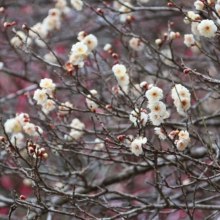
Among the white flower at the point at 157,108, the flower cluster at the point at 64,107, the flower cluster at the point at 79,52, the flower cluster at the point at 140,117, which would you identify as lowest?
the flower cluster at the point at 64,107

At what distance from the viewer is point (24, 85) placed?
26.1 feet

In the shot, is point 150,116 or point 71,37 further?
point 71,37

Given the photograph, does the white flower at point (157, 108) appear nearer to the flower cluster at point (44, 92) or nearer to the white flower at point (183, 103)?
the white flower at point (183, 103)

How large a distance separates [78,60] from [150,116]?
886 millimetres

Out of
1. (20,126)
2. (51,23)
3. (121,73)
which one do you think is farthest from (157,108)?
(51,23)

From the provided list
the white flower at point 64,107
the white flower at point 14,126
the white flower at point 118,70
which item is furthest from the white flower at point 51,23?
the white flower at point 118,70

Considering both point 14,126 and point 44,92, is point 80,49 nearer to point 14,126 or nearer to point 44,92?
point 44,92

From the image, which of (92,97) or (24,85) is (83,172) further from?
(24,85)

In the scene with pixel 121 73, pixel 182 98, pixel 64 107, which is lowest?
pixel 64 107

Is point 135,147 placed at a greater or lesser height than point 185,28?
greater

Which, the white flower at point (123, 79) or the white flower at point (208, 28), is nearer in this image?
the white flower at point (208, 28)

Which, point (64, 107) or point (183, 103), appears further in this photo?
point (64, 107)

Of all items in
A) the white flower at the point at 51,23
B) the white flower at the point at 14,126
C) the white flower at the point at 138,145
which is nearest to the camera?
the white flower at the point at 138,145

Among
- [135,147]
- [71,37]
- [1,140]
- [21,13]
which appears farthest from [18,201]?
[21,13]
